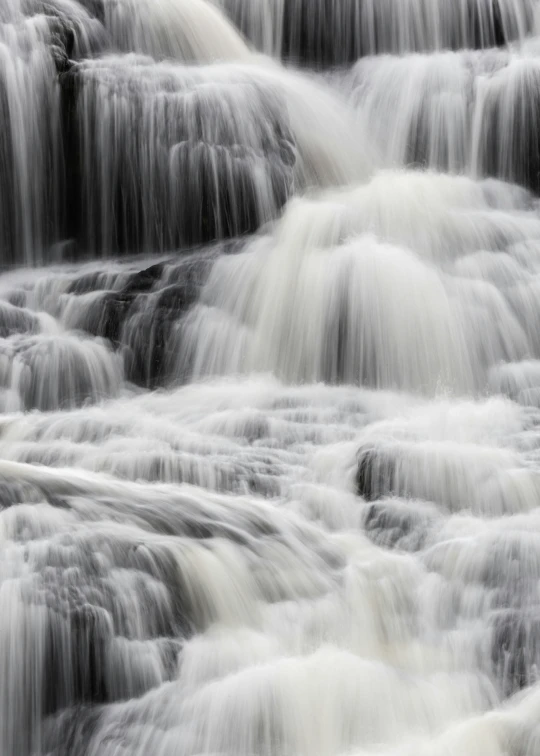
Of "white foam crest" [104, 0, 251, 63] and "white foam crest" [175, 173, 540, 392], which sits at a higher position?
"white foam crest" [104, 0, 251, 63]

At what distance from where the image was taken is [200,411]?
8.83 metres

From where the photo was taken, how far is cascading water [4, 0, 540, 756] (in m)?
5.50

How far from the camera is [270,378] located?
31.3 feet

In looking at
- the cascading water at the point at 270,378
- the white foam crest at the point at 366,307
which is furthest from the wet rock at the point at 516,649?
the white foam crest at the point at 366,307

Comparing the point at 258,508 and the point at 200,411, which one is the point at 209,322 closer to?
the point at 200,411

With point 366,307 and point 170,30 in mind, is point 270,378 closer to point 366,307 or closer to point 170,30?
point 366,307

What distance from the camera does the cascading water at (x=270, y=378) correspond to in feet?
18.1

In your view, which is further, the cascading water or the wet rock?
the wet rock

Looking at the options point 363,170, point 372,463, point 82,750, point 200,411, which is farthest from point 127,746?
point 363,170

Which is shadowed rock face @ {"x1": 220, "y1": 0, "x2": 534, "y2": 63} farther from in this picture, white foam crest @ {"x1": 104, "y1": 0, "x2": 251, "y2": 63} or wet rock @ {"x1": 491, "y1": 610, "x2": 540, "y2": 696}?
wet rock @ {"x1": 491, "y1": 610, "x2": 540, "y2": 696}

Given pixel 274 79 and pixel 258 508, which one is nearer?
pixel 258 508

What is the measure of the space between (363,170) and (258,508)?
6.48 meters

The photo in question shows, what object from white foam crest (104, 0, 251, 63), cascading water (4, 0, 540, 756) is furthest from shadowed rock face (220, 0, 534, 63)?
white foam crest (104, 0, 251, 63)

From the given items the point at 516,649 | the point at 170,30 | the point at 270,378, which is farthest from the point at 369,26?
the point at 516,649
